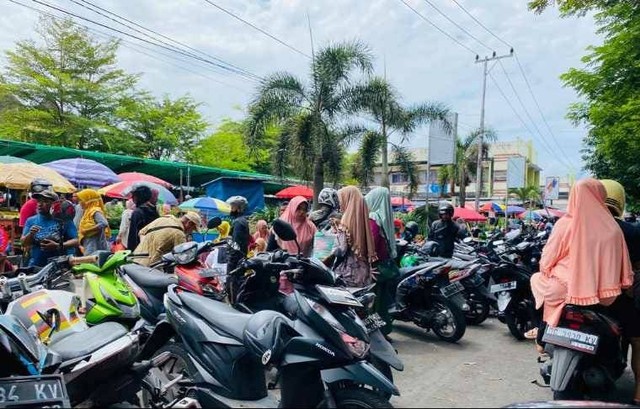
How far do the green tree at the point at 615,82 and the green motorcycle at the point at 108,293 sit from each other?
8.89m

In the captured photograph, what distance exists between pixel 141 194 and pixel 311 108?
30.6 ft

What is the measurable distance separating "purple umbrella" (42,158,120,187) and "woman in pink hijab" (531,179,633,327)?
12.3m

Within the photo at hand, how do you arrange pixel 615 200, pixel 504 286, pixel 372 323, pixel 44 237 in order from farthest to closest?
pixel 504 286 → pixel 44 237 → pixel 615 200 → pixel 372 323

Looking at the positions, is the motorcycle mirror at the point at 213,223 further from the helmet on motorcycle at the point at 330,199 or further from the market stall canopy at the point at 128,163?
the market stall canopy at the point at 128,163

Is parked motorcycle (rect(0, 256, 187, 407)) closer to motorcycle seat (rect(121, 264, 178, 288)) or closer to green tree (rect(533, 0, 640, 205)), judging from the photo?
motorcycle seat (rect(121, 264, 178, 288))

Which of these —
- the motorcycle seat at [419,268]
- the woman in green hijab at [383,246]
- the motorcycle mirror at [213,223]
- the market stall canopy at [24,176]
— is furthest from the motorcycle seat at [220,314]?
the market stall canopy at [24,176]

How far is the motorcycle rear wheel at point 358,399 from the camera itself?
7.61ft

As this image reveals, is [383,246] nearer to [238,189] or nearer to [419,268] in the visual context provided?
[419,268]

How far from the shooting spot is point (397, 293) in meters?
6.13

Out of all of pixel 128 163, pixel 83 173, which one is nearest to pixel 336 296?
pixel 83 173

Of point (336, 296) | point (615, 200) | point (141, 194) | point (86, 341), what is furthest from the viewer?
point (141, 194)

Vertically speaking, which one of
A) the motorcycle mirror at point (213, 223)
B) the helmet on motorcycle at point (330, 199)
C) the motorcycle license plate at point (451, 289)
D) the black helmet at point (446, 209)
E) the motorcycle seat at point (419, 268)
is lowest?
the motorcycle license plate at point (451, 289)

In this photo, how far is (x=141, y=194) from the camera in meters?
5.60

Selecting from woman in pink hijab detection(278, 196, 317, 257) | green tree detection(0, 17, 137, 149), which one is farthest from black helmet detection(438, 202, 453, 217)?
green tree detection(0, 17, 137, 149)
